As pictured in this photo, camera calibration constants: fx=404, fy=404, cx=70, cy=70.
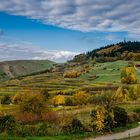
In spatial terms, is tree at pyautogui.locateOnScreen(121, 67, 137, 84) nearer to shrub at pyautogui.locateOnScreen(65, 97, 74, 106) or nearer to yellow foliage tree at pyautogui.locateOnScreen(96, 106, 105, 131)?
shrub at pyautogui.locateOnScreen(65, 97, 74, 106)

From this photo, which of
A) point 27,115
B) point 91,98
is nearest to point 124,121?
Answer: point 27,115

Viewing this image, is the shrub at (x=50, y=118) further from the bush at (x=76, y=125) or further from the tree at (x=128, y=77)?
the tree at (x=128, y=77)

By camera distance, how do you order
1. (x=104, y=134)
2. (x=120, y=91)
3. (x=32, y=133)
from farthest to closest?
(x=120, y=91)
(x=104, y=134)
(x=32, y=133)

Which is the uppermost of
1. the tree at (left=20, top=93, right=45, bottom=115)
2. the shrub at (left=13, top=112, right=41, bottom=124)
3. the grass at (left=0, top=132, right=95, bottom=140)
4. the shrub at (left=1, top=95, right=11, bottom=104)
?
the tree at (left=20, top=93, right=45, bottom=115)

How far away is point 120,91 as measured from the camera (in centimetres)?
13212

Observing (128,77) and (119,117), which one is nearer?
(119,117)

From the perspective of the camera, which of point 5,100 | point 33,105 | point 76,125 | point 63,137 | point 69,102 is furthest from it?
point 5,100

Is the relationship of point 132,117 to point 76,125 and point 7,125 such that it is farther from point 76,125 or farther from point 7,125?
point 7,125

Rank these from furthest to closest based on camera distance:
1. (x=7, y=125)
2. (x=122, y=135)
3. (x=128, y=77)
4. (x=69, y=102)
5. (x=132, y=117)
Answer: (x=128, y=77) → (x=69, y=102) → (x=132, y=117) → (x=122, y=135) → (x=7, y=125)

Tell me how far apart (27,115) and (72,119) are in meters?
12.4

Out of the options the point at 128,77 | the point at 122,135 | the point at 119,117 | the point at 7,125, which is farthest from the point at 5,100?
the point at 122,135

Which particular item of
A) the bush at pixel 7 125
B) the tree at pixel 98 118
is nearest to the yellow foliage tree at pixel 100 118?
the tree at pixel 98 118

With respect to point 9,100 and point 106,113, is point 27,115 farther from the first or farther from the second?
point 9,100

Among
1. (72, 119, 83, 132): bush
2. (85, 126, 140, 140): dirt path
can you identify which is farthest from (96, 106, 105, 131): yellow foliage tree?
(72, 119, 83, 132): bush
